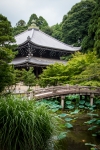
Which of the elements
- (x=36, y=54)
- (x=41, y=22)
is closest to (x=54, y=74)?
(x=36, y=54)

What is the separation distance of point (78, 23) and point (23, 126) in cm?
3725

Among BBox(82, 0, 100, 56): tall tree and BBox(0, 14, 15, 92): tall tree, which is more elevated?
BBox(82, 0, 100, 56): tall tree

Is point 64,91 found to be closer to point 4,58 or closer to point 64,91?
point 64,91

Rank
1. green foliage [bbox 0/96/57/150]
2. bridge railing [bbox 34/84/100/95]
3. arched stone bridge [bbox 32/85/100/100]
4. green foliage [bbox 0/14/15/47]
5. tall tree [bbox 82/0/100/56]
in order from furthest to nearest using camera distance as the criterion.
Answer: tall tree [bbox 82/0/100/56]
bridge railing [bbox 34/84/100/95]
arched stone bridge [bbox 32/85/100/100]
green foliage [bbox 0/14/15/47]
green foliage [bbox 0/96/57/150]

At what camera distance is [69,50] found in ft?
89.5

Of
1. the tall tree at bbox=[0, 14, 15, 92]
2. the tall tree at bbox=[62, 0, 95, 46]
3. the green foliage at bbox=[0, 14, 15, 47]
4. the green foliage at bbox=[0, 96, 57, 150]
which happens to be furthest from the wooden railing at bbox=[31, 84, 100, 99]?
the tall tree at bbox=[62, 0, 95, 46]

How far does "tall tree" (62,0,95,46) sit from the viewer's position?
39.2 metres

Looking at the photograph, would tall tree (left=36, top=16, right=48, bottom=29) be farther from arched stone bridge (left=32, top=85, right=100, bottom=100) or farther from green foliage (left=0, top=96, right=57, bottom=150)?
green foliage (left=0, top=96, right=57, bottom=150)

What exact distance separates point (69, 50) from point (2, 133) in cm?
2330

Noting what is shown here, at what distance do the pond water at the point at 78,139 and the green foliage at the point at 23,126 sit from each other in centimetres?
113

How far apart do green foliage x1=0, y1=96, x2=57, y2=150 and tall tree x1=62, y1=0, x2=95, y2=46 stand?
35.6 meters

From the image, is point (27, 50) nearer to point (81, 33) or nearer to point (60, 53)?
point (60, 53)

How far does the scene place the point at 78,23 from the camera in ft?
130

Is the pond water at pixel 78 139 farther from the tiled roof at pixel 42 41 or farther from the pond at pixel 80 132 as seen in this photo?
the tiled roof at pixel 42 41
